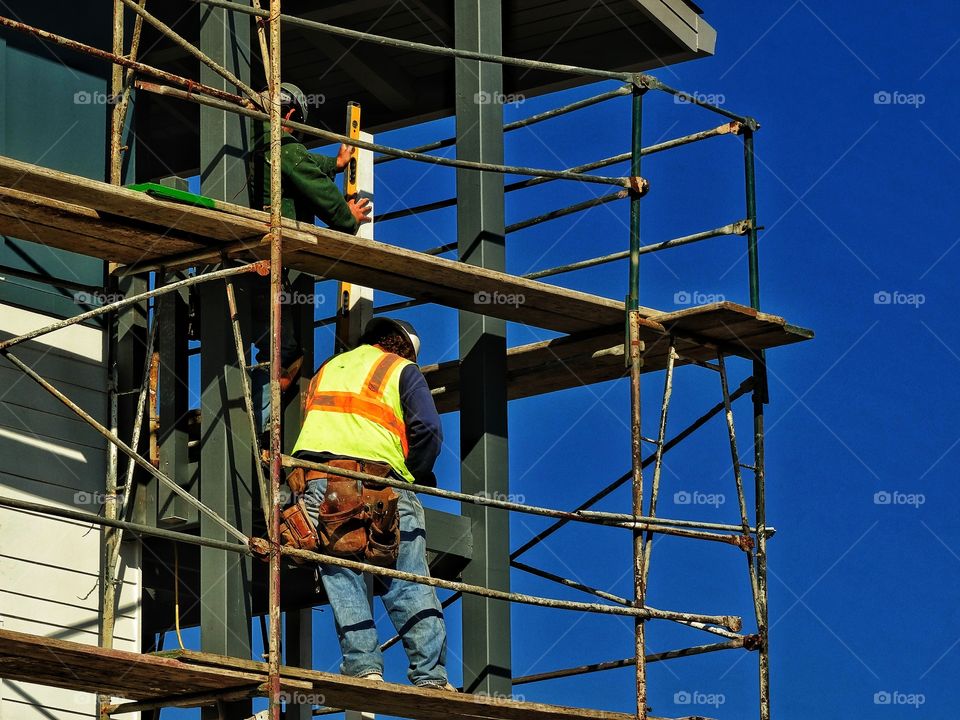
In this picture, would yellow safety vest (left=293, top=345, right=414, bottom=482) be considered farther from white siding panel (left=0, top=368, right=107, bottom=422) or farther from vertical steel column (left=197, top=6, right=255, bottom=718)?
white siding panel (left=0, top=368, right=107, bottom=422)

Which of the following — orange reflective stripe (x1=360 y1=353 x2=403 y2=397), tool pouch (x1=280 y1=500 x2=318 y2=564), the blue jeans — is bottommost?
the blue jeans

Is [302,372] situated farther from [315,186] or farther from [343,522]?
[343,522]

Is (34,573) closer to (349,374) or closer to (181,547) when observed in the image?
(181,547)

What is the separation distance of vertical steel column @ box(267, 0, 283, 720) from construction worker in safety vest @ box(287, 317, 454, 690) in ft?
2.36

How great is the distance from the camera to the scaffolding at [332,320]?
502 inches

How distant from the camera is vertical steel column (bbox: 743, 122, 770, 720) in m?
15.3

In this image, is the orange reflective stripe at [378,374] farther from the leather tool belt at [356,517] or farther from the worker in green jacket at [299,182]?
the worker in green jacket at [299,182]

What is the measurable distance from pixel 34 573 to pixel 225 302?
7.32 feet

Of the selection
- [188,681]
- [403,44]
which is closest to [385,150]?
[403,44]

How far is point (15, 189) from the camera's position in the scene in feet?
42.2

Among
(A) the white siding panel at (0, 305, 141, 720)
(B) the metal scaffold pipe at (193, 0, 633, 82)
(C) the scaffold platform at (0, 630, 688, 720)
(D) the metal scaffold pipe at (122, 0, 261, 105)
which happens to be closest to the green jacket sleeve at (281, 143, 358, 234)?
(D) the metal scaffold pipe at (122, 0, 261, 105)

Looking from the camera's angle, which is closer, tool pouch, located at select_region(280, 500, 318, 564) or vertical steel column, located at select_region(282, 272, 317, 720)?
tool pouch, located at select_region(280, 500, 318, 564)

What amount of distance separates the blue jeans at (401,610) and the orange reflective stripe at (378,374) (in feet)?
2.22

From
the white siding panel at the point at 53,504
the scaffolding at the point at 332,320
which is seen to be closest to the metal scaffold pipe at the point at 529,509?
the scaffolding at the point at 332,320
